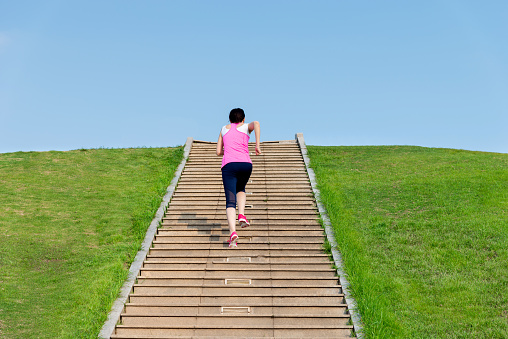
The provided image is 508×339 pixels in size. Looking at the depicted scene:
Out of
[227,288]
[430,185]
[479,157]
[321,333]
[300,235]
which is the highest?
[479,157]

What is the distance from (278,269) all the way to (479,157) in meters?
11.2

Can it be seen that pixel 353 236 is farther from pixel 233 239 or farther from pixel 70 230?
pixel 70 230

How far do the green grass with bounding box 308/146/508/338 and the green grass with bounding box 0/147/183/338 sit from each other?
4.30 meters

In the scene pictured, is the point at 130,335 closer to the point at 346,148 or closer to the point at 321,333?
the point at 321,333

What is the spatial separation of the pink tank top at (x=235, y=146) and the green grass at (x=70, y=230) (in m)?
2.61

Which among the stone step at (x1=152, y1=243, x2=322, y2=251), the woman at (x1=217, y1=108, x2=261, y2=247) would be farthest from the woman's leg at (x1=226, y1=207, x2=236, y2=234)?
the stone step at (x1=152, y1=243, x2=322, y2=251)

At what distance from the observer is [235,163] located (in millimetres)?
9578

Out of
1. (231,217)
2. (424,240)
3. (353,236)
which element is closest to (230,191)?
(231,217)

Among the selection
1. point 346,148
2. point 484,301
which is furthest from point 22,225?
point 346,148

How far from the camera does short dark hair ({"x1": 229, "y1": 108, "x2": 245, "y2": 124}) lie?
10109mm

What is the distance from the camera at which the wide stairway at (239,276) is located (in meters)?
7.79

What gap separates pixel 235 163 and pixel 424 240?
165 inches

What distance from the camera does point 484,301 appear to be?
8125mm

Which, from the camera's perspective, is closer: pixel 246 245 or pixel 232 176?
pixel 232 176
